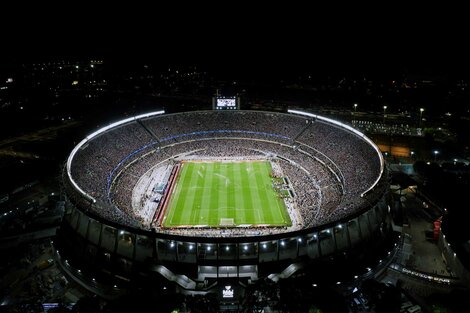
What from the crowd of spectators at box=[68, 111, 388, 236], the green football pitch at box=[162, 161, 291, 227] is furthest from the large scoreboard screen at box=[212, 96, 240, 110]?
the green football pitch at box=[162, 161, 291, 227]

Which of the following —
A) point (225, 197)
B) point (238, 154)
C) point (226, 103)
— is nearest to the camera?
point (225, 197)

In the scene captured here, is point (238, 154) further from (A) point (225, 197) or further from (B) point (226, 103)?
(A) point (225, 197)

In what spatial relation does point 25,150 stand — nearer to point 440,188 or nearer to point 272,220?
point 272,220

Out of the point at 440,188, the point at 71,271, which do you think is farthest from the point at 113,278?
the point at 440,188

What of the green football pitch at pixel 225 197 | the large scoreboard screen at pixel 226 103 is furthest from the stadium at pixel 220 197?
the large scoreboard screen at pixel 226 103

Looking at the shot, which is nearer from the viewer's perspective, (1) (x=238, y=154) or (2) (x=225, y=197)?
(2) (x=225, y=197)

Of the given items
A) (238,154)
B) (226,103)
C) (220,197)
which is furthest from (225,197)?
(226,103)
